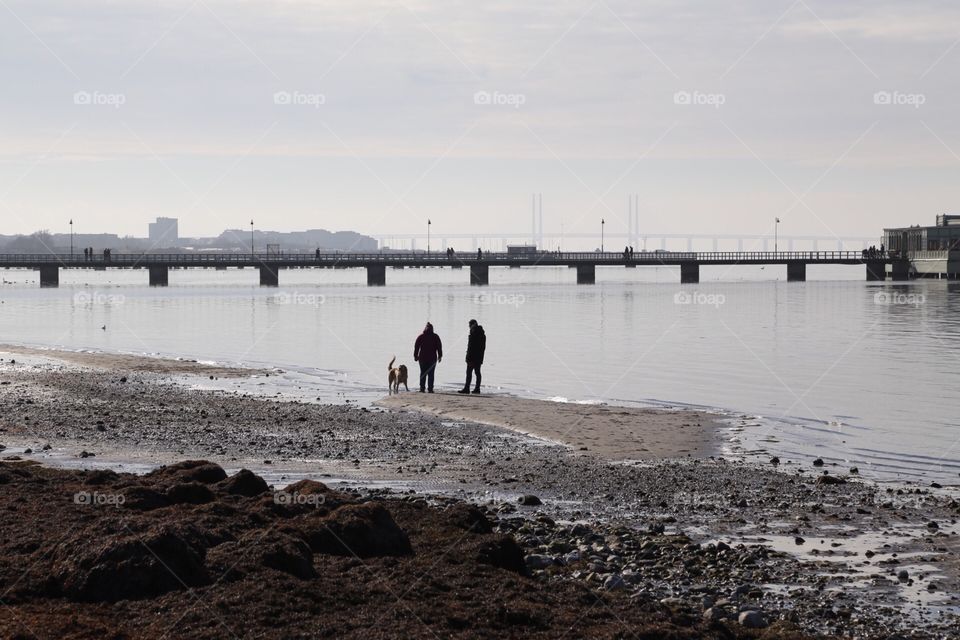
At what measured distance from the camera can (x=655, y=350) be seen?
48.1 meters

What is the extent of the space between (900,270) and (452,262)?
2546 inches

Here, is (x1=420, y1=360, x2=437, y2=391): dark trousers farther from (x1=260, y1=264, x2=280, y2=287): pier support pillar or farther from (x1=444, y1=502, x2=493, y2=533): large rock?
(x1=260, y1=264, x2=280, y2=287): pier support pillar

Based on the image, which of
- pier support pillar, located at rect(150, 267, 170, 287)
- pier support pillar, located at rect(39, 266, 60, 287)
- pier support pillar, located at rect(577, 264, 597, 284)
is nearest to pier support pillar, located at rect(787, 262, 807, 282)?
pier support pillar, located at rect(577, 264, 597, 284)

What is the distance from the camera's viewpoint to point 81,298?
108m

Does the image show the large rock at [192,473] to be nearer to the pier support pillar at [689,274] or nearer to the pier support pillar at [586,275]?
the pier support pillar at [586,275]

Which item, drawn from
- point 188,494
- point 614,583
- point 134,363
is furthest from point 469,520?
point 134,363

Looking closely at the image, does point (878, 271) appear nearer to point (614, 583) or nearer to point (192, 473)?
point (192, 473)

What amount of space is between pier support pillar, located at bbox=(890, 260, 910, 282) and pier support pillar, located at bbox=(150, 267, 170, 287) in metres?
101

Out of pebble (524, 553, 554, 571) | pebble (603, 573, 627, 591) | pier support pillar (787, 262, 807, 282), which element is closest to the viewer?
pebble (603, 573, 627, 591)

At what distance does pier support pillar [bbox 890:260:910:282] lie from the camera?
15675cm

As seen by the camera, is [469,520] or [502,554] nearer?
[502,554]

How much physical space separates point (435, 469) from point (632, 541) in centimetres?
562

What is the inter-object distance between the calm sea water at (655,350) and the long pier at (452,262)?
40389mm

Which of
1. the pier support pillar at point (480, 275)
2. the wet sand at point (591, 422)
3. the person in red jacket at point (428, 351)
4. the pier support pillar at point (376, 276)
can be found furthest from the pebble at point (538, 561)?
the pier support pillar at point (480, 275)
